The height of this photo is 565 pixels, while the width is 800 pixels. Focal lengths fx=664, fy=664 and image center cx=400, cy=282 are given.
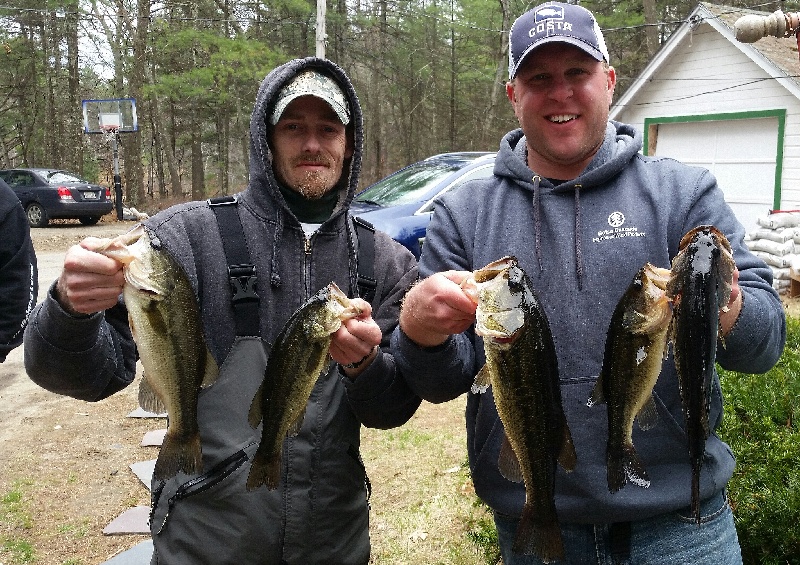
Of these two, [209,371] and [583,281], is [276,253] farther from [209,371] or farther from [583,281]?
[583,281]

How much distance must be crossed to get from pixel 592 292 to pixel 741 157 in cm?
1477

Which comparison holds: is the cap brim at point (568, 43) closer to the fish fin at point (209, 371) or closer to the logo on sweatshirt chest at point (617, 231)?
the logo on sweatshirt chest at point (617, 231)

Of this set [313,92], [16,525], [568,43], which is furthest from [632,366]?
[16,525]

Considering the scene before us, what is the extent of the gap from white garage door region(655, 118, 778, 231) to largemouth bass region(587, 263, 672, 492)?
14335 millimetres

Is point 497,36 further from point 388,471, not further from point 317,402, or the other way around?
point 317,402

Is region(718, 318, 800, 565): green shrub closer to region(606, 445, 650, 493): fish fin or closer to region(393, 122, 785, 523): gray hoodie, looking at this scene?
region(393, 122, 785, 523): gray hoodie

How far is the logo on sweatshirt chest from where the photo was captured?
96.9 inches

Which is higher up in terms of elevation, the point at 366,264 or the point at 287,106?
the point at 287,106

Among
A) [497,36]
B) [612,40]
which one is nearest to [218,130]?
[497,36]

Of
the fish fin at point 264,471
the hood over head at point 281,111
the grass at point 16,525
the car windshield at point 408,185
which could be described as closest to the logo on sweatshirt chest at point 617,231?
the hood over head at point 281,111

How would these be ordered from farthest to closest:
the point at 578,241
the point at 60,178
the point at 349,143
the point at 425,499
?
the point at 60,178 → the point at 425,499 → the point at 349,143 → the point at 578,241

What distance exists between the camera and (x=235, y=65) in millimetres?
29188

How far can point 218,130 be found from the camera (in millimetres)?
35188

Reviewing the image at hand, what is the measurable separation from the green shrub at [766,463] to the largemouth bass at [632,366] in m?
1.69
